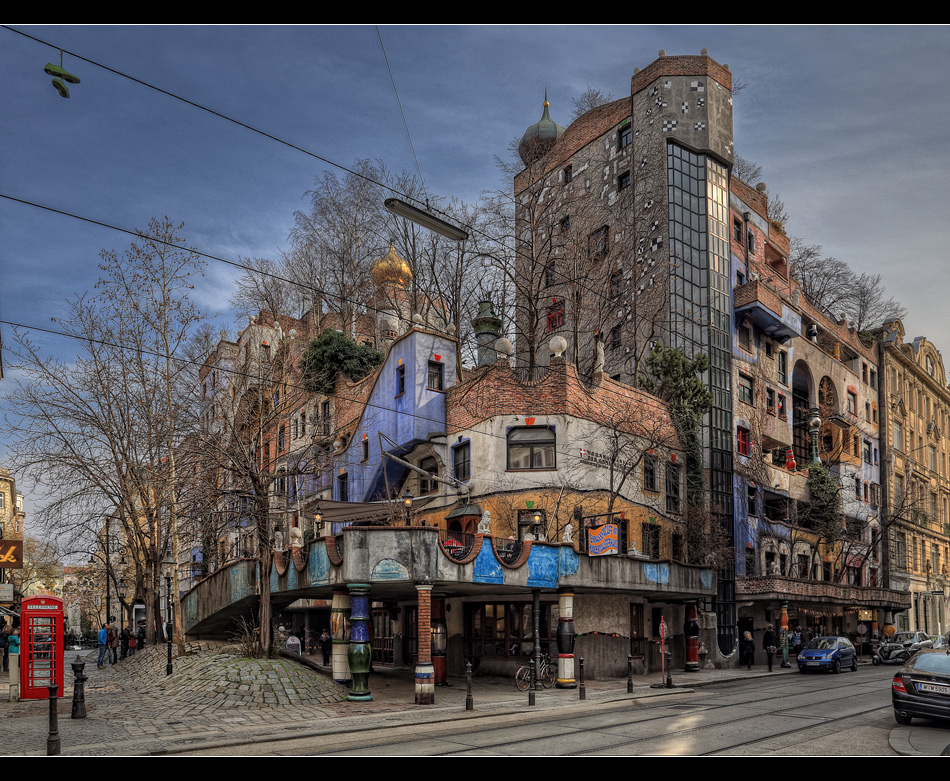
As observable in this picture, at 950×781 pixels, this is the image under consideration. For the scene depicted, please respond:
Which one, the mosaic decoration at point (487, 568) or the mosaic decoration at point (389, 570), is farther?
the mosaic decoration at point (487, 568)

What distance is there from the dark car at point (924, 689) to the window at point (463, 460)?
57.3 feet

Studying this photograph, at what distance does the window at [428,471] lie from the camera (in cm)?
3351

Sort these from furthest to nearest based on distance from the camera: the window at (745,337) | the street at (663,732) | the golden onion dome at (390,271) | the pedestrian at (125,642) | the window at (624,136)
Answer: the golden onion dome at (390,271) < the window at (624,136) < the window at (745,337) < the pedestrian at (125,642) < the street at (663,732)

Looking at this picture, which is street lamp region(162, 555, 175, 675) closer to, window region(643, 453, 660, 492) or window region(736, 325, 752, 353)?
window region(643, 453, 660, 492)

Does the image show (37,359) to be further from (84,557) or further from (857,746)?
(857,746)

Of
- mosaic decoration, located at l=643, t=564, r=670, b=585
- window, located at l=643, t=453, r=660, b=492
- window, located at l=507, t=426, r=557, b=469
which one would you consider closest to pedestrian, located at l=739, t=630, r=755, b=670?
window, located at l=643, t=453, r=660, b=492

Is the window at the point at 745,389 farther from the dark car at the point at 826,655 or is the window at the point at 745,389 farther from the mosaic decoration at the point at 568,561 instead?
the mosaic decoration at the point at 568,561

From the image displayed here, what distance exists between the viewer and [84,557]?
1468 inches

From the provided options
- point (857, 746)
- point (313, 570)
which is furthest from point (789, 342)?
point (857, 746)

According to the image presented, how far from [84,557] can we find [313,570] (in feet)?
61.7

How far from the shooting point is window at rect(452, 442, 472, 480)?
31258mm

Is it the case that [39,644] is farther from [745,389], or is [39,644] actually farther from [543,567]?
[745,389]

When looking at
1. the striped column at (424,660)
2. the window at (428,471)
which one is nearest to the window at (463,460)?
the window at (428,471)
